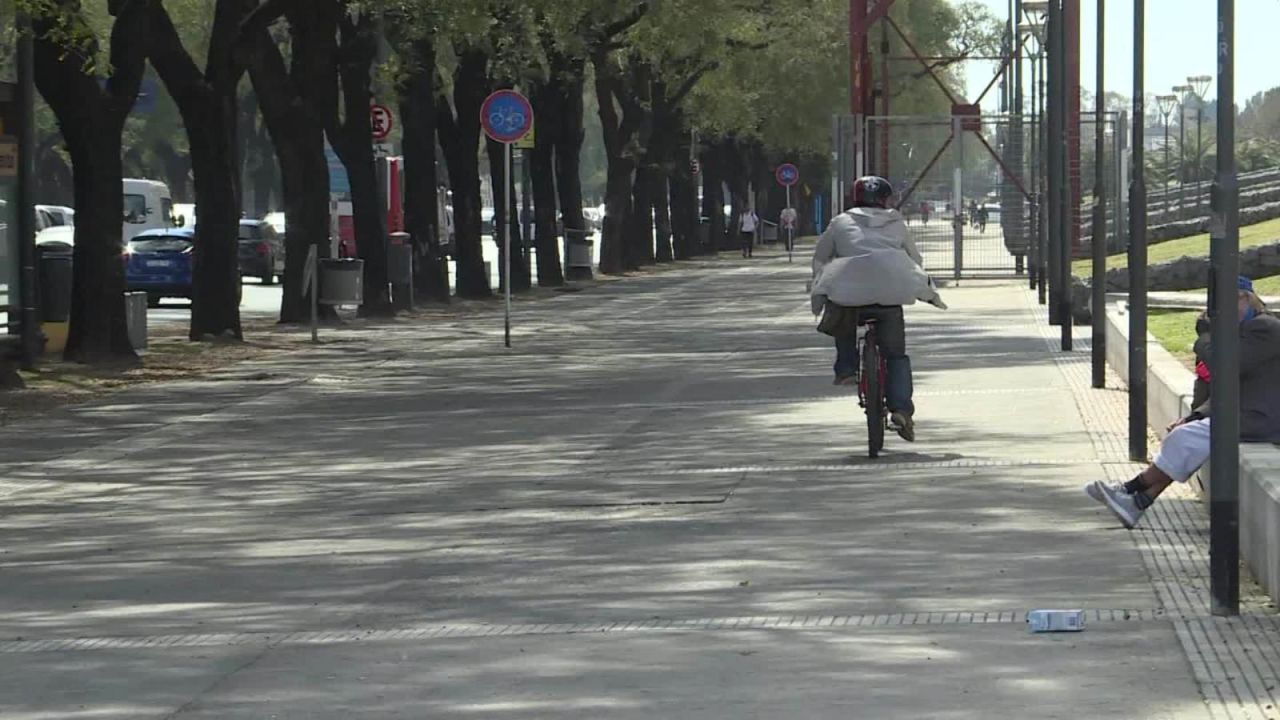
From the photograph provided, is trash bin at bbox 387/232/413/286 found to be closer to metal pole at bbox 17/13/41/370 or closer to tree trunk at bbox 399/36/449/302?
tree trunk at bbox 399/36/449/302

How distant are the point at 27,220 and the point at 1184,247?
66.6 ft

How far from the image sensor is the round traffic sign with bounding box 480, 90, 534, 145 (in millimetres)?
28266

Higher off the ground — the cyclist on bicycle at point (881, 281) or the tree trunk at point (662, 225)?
the cyclist on bicycle at point (881, 281)

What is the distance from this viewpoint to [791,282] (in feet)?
165

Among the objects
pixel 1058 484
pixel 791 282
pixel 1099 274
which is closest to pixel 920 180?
pixel 791 282

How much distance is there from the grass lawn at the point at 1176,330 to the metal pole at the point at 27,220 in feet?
33.9

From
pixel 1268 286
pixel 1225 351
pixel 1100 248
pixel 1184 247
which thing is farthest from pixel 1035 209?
pixel 1225 351

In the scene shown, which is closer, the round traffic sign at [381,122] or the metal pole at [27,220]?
the metal pole at [27,220]

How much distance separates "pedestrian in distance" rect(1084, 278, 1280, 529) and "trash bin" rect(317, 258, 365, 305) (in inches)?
839

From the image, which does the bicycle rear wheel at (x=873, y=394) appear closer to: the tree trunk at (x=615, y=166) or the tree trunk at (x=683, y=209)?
the tree trunk at (x=615, y=166)

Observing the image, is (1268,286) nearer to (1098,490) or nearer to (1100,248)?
(1100,248)

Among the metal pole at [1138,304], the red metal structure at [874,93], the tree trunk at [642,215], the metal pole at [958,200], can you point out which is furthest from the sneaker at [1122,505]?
the tree trunk at [642,215]

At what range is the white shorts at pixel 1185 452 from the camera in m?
10.6

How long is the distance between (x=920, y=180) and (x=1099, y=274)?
22.8m
